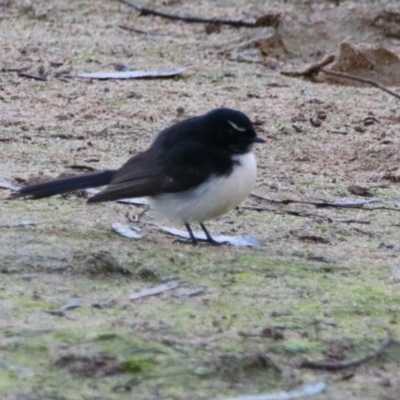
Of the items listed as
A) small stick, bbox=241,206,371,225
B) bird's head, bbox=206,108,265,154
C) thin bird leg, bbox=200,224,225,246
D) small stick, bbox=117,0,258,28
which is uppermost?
bird's head, bbox=206,108,265,154

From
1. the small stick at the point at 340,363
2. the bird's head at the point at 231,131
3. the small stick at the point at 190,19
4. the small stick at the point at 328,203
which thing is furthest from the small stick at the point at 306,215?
the small stick at the point at 190,19

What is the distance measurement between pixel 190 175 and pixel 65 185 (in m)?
0.63

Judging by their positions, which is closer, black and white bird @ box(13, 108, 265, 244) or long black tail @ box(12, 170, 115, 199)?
black and white bird @ box(13, 108, 265, 244)

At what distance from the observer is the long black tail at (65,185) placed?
569 centimetres

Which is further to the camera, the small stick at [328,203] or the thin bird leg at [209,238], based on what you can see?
the small stick at [328,203]

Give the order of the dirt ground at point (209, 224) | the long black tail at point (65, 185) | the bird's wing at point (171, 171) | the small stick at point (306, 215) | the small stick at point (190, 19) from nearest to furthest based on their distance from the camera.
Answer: the dirt ground at point (209, 224) < the bird's wing at point (171, 171) < the long black tail at point (65, 185) < the small stick at point (306, 215) < the small stick at point (190, 19)

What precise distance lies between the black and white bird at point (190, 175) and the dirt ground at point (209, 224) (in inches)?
6.6

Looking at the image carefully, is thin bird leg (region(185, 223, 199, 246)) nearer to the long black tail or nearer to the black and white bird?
the black and white bird

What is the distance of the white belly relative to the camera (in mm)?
5480

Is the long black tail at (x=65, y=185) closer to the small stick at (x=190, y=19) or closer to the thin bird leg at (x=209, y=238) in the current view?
the thin bird leg at (x=209, y=238)

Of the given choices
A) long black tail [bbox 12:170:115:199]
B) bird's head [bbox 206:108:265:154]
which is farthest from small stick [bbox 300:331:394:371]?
long black tail [bbox 12:170:115:199]

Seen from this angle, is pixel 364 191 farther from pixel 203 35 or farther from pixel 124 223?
pixel 203 35

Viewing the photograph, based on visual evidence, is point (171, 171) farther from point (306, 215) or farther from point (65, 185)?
point (306, 215)

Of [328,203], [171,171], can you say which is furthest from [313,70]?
[171,171]
